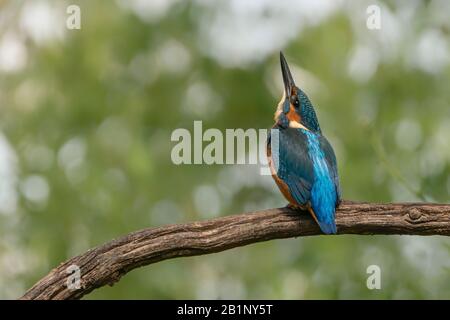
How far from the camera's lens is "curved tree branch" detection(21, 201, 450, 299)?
490 centimetres

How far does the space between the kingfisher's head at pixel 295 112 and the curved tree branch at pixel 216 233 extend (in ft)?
3.52

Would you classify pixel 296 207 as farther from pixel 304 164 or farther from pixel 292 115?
pixel 292 115

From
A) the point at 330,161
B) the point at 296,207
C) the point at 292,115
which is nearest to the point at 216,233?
the point at 296,207

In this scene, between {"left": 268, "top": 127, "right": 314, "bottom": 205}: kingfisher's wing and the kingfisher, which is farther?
{"left": 268, "top": 127, "right": 314, "bottom": 205}: kingfisher's wing

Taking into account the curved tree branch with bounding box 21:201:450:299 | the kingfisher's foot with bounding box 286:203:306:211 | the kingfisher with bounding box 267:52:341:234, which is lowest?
the curved tree branch with bounding box 21:201:450:299

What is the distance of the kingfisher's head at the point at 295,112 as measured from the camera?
21.5 feet

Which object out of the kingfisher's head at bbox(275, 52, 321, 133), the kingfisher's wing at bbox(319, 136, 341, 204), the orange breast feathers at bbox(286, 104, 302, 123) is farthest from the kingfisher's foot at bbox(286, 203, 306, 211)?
the orange breast feathers at bbox(286, 104, 302, 123)

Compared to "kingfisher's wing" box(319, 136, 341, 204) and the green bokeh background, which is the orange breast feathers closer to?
"kingfisher's wing" box(319, 136, 341, 204)

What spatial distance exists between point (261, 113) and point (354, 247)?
67.9 inches

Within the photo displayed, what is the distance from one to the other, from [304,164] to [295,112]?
0.83 m

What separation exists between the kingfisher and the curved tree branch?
0.12 m

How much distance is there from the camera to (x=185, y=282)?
27.9 ft
